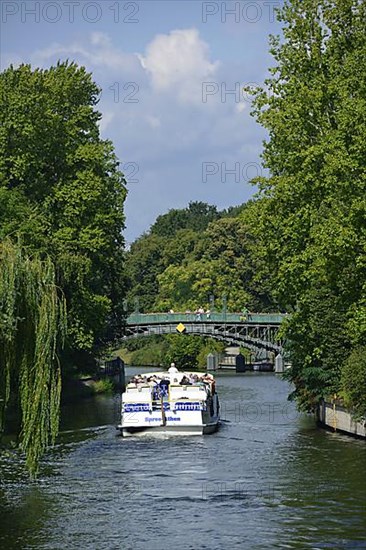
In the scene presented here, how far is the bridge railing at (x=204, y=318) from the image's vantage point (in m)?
91.4

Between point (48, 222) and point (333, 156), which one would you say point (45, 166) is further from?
point (333, 156)

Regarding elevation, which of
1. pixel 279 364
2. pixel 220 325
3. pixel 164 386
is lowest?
pixel 164 386

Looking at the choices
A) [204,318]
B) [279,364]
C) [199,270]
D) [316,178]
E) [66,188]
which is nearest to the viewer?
[316,178]

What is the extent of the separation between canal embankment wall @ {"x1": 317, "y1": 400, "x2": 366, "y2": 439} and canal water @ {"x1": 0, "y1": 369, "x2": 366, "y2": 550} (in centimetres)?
47

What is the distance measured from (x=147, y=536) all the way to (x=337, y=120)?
2052 cm

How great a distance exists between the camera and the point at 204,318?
9375 centimetres

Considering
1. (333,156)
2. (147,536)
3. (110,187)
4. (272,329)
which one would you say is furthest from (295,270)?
(272,329)

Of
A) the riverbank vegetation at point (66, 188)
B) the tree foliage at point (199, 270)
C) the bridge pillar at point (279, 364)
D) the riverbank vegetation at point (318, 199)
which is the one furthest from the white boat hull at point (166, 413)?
the tree foliage at point (199, 270)

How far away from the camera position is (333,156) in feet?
130

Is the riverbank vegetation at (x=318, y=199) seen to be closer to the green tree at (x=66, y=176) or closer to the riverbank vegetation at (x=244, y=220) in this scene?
the riverbank vegetation at (x=244, y=220)

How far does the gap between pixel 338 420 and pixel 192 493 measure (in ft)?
45.4

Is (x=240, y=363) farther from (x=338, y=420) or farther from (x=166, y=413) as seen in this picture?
(x=338, y=420)

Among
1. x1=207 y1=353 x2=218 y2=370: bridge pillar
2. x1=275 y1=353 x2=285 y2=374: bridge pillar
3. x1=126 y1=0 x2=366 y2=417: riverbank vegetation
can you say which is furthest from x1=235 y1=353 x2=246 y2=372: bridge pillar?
x1=126 y1=0 x2=366 y2=417: riverbank vegetation

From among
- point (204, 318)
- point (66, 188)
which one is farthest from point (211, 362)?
point (66, 188)
